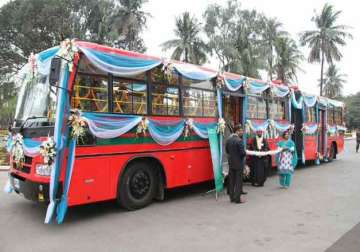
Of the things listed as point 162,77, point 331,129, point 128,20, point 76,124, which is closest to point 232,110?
point 162,77

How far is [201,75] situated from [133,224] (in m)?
4.08

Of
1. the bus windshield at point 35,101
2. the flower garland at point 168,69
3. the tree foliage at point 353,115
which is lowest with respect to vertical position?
the bus windshield at point 35,101

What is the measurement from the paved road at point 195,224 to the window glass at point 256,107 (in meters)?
2.72

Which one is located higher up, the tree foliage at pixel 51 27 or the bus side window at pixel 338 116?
the tree foliage at pixel 51 27

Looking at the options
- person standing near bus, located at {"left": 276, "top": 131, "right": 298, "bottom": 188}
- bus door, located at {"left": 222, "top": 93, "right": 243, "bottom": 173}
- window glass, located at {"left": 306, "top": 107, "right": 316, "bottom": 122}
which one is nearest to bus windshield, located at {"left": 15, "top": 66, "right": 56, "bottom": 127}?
bus door, located at {"left": 222, "top": 93, "right": 243, "bottom": 173}

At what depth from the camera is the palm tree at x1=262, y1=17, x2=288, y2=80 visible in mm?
36531

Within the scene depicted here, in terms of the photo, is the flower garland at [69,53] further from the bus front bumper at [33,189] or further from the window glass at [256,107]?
the window glass at [256,107]

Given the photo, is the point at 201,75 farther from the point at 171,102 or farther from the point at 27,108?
A: the point at 27,108

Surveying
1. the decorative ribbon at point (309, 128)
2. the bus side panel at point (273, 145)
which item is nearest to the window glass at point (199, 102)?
the bus side panel at point (273, 145)

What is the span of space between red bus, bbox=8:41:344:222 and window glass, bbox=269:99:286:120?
9.26 feet

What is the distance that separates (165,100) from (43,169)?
3.02 m

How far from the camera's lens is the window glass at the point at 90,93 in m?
6.01

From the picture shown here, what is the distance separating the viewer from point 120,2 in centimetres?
3027

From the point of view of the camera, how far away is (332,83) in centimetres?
6438
